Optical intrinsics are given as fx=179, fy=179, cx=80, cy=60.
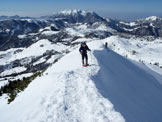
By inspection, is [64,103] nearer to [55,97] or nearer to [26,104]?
[55,97]

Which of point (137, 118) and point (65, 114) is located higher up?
point (65, 114)

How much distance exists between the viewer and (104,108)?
1100 cm

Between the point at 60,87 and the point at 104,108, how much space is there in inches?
166

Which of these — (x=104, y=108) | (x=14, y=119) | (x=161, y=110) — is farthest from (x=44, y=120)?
(x=161, y=110)

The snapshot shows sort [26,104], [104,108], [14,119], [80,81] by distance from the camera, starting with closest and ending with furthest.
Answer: [14,119]
[104,108]
[26,104]
[80,81]

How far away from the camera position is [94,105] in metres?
11.3

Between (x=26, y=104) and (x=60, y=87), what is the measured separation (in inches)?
113

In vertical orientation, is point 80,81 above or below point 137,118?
above

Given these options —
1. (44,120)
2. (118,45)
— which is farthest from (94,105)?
(118,45)

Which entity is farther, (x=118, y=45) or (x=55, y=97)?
(x=118, y=45)

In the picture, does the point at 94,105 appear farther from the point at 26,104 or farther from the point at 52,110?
the point at 26,104

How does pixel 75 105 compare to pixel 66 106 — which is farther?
pixel 75 105

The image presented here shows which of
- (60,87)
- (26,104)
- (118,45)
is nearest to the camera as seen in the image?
(26,104)

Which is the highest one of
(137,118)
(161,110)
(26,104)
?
(26,104)
